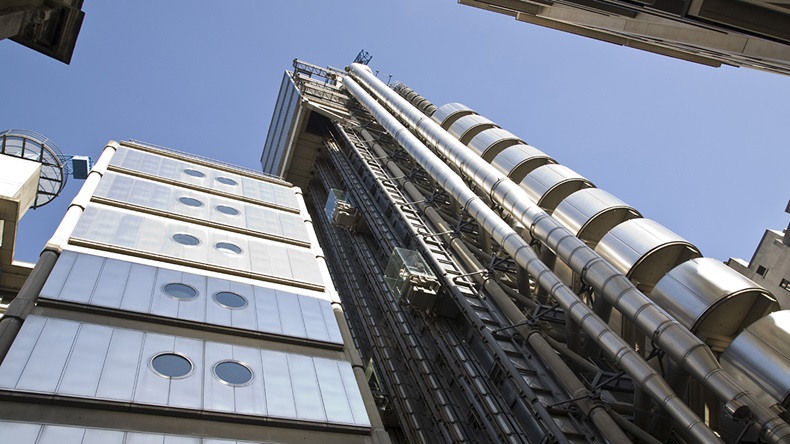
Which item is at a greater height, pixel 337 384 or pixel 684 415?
pixel 684 415

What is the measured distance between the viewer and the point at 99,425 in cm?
1324

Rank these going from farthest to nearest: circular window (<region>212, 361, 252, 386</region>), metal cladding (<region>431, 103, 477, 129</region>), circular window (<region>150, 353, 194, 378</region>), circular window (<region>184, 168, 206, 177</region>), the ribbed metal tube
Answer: metal cladding (<region>431, 103, 477, 129</region>) → circular window (<region>184, 168, 206, 177</region>) → the ribbed metal tube → circular window (<region>212, 361, 252, 386</region>) → circular window (<region>150, 353, 194, 378</region>)

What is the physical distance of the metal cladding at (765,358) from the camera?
17672mm

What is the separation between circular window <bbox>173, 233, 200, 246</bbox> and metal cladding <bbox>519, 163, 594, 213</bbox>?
1652 centimetres

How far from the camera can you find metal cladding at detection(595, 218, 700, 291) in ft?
78.4

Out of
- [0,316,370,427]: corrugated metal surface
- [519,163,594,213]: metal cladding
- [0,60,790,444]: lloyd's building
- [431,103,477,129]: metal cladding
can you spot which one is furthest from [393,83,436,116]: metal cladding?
[0,316,370,427]: corrugated metal surface

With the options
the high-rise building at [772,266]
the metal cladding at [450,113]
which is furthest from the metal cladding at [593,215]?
the metal cladding at [450,113]

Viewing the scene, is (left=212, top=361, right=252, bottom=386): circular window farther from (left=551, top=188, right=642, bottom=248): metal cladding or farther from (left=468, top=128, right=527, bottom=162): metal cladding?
(left=468, top=128, right=527, bottom=162): metal cladding

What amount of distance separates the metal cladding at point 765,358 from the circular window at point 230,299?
15359mm

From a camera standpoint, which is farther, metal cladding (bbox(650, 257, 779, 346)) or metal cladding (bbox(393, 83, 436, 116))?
metal cladding (bbox(393, 83, 436, 116))

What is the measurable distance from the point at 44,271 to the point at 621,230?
67.3ft

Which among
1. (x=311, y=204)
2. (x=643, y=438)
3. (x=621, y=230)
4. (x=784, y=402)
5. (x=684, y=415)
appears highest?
(x=621, y=230)

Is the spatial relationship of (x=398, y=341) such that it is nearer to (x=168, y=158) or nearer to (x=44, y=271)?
(x=168, y=158)

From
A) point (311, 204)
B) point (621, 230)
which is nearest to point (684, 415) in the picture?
point (621, 230)
